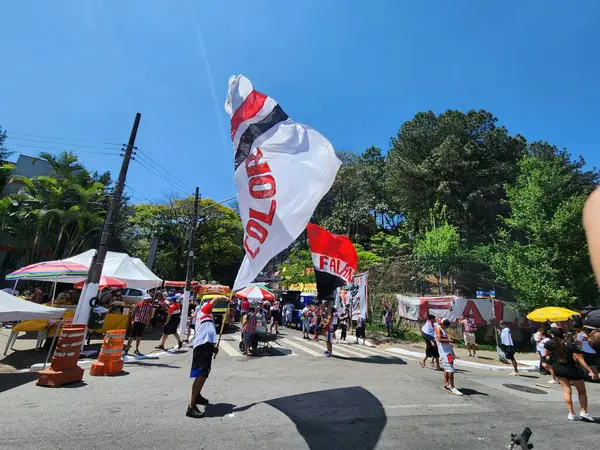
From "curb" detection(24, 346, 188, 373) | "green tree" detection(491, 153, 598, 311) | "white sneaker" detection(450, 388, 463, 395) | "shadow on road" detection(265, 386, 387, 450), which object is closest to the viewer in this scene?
"shadow on road" detection(265, 386, 387, 450)

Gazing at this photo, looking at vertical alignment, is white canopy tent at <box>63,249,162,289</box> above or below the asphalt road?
above

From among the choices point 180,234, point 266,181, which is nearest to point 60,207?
point 180,234

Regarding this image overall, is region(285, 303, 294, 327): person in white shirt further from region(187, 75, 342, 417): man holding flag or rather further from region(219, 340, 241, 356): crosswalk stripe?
region(187, 75, 342, 417): man holding flag

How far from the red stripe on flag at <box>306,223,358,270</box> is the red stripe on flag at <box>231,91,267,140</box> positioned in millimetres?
4606

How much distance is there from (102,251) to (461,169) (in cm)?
2846

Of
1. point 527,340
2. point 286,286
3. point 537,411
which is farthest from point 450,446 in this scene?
point 286,286

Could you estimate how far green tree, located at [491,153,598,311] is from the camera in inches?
629

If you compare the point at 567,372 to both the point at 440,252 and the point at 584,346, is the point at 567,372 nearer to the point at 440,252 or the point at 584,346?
the point at 584,346

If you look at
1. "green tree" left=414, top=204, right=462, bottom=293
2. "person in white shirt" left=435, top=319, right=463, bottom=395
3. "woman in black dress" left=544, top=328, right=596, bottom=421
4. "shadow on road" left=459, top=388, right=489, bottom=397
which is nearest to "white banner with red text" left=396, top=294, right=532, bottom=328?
"green tree" left=414, top=204, right=462, bottom=293

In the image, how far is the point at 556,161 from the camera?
19188 millimetres

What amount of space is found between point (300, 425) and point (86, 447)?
2.88 meters

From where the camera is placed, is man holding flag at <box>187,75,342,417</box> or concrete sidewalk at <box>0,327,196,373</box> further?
concrete sidewalk at <box>0,327,196,373</box>

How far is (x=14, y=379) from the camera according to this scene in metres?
7.01

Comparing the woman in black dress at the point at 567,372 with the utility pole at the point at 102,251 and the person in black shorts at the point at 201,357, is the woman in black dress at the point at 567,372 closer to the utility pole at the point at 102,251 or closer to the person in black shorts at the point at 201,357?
the person in black shorts at the point at 201,357
